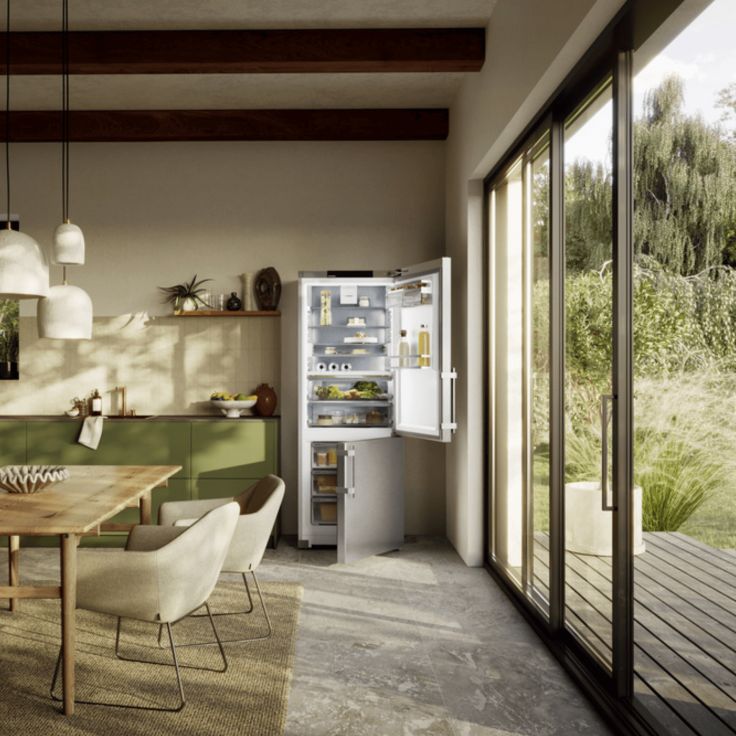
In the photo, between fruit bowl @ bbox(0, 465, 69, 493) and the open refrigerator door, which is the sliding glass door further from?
fruit bowl @ bbox(0, 465, 69, 493)

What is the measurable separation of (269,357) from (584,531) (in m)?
3.24

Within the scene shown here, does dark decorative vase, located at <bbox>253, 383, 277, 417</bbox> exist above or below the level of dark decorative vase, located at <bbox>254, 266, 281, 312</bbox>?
below

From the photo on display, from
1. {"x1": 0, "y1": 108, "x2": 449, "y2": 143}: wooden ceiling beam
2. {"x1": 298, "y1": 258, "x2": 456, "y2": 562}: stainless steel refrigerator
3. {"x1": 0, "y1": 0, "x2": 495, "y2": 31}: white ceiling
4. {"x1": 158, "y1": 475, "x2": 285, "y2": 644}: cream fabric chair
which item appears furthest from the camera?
{"x1": 0, "y1": 108, "x2": 449, "y2": 143}: wooden ceiling beam

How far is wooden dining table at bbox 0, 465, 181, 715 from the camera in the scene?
2549 mm

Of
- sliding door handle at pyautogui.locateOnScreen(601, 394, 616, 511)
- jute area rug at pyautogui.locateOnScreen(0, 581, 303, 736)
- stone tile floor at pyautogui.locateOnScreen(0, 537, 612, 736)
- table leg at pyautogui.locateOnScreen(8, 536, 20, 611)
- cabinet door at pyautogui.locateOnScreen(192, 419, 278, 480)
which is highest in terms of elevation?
sliding door handle at pyautogui.locateOnScreen(601, 394, 616, 511)

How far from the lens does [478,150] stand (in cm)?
423

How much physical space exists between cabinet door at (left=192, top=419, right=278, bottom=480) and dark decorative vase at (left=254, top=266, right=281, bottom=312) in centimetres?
100

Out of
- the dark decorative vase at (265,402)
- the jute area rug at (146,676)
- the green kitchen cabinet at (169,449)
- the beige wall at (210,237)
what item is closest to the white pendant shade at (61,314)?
the jute area rug at (146,676)

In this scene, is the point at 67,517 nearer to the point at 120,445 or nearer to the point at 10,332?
the point at 120,445

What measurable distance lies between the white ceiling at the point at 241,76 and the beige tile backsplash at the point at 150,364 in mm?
1735

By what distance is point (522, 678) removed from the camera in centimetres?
291

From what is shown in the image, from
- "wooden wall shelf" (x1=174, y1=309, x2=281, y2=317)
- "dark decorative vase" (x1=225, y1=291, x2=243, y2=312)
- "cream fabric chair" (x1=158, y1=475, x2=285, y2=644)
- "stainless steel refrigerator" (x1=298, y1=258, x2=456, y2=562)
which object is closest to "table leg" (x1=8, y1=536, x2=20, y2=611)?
"cream fabric chair" (x1=158, y1=475, x2=285, y2=644)

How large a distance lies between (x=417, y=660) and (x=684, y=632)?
4.52ft

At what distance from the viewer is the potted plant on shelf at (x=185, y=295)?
17.8 ft
